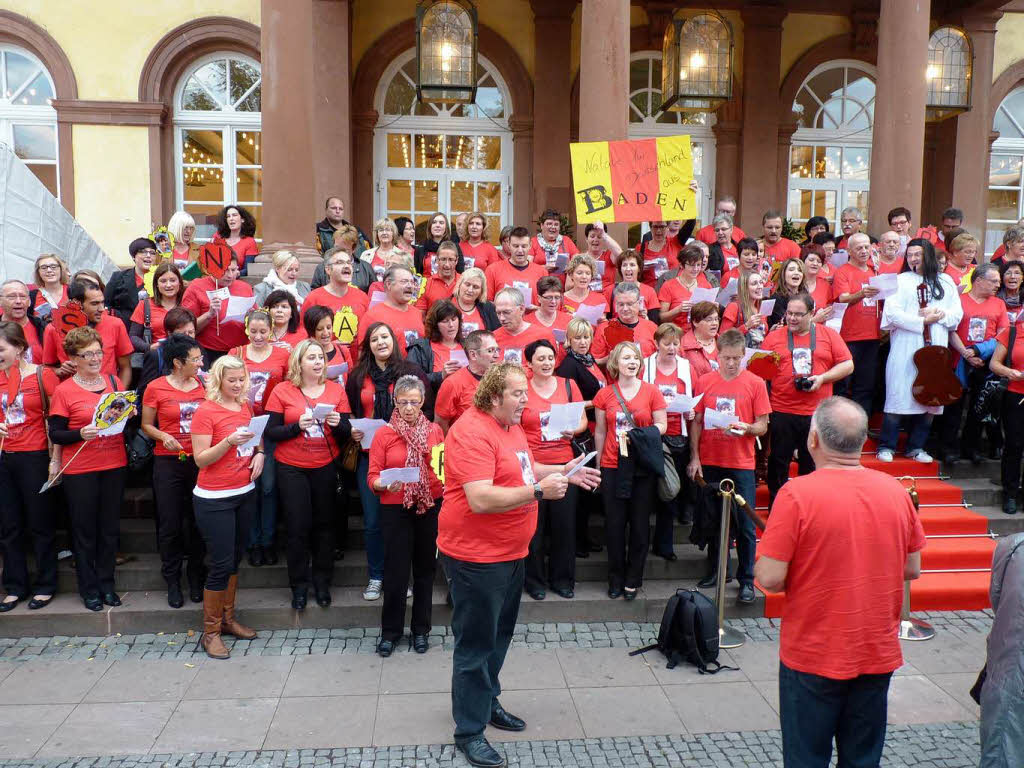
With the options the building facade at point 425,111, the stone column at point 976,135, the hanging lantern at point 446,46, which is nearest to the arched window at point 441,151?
the building facade at point 425,111

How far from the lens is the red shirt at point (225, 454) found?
18.6 feet

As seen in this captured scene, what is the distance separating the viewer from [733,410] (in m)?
6.36

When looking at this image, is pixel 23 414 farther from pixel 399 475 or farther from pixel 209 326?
pixel 399 475

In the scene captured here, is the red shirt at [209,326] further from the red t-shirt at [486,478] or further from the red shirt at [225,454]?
the red t-shirt at [486,478]

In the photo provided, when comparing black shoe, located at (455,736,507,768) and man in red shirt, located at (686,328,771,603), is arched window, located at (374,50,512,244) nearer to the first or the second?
man in red shirt, located at (686,328,771,603)

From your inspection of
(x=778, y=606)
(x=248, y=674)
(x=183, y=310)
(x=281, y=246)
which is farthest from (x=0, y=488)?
(x=778, y=606)

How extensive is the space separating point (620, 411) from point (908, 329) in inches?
135

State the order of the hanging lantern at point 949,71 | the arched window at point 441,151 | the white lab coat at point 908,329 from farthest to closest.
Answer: the arched window at point 441,151
the hanging lantern at point 949,71
the white lab coat at point 908,329

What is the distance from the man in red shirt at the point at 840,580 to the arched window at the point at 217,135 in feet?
43.9

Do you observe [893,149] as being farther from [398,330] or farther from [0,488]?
[0,488]

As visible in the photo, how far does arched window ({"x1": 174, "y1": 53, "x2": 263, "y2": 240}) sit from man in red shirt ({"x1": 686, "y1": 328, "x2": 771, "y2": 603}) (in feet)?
35.8

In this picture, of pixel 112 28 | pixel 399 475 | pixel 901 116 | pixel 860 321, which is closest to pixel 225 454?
pixel 399 475

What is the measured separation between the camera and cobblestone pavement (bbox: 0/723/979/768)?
4.49 metres

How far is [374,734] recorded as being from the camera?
189 inches
